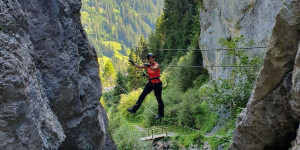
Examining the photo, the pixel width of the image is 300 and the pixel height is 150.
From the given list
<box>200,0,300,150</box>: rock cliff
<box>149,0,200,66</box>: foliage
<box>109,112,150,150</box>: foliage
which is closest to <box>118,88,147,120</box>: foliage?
<box>149,0,200,66</box>: foliage

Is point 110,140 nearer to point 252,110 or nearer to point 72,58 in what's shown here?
point 72,58

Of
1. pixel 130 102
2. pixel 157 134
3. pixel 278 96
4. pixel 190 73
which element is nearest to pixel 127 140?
pixel 157 134

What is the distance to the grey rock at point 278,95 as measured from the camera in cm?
618

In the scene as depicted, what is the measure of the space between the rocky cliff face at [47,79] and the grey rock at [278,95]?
5.31m

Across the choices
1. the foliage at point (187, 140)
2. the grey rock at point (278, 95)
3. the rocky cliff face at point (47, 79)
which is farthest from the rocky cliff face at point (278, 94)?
the foliage at point (187, 140)

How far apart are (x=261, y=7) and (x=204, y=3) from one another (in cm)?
975

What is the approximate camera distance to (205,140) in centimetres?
1998

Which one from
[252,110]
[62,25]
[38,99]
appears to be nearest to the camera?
[38,99]

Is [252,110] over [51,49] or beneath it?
beneath

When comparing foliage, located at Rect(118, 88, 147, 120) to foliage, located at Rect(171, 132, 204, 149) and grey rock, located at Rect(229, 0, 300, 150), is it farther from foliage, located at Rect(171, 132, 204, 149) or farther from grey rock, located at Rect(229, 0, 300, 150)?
grey rock, located at Rect(229, 0, 300, 150)

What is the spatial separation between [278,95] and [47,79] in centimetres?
635

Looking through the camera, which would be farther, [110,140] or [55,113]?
[110,140]

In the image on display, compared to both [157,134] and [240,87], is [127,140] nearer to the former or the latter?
[157,134]

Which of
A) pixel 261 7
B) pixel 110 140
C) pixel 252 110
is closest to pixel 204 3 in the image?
pixel 261 7
